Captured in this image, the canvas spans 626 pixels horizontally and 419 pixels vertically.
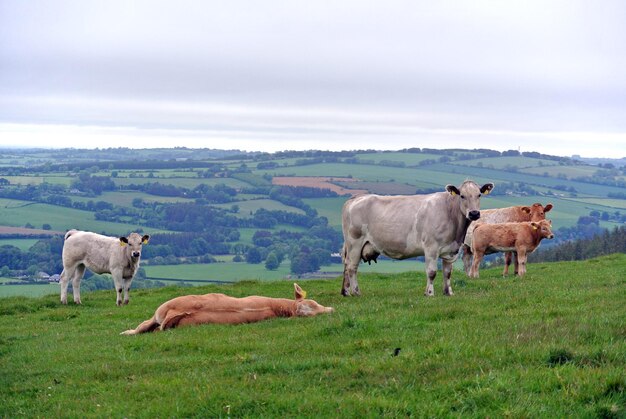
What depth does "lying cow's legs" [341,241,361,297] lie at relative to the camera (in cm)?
2080

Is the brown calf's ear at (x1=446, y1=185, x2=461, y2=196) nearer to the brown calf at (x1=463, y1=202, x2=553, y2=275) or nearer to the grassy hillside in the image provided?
the grassy hillside

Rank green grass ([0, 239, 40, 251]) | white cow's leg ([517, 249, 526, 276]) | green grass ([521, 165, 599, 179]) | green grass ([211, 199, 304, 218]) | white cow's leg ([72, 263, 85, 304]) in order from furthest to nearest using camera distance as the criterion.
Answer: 1. green grass ([521, 165, 599, 179])
2. green grass ([211, 199, 304, 218])
3. green grass ([0, 239, 40, 251])
4. white cow's leg ([72, 263, 85, 304])
5. white cow's leg ([517, 249, 526, 276])

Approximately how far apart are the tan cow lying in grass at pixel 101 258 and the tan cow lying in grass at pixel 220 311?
29.3 feet

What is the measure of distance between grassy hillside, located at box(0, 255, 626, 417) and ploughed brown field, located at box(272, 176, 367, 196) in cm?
9391

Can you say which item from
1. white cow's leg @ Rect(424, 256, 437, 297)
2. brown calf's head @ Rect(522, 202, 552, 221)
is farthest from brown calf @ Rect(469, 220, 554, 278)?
white cow's leg @ Rect(424, 256, 437, 297)

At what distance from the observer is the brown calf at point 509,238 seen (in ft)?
80.8

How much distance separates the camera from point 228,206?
116 metres

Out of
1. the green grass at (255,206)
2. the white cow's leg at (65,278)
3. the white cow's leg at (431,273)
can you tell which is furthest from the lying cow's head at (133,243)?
the green grass at (255,206)

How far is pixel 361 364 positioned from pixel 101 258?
16498 mm

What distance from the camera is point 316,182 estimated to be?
392 ft

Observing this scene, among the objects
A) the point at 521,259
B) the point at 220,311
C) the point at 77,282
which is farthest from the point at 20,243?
the point at 220,311

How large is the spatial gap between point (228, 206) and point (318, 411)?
108 meters

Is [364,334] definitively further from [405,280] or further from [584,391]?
[405,280]

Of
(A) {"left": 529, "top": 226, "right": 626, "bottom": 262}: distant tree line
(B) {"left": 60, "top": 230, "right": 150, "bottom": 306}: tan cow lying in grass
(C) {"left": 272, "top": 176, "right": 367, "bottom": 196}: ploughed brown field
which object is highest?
(B) {"left": 60, "top": 230, "right": 150, "bottom": 306}: tan cow lying in grass
